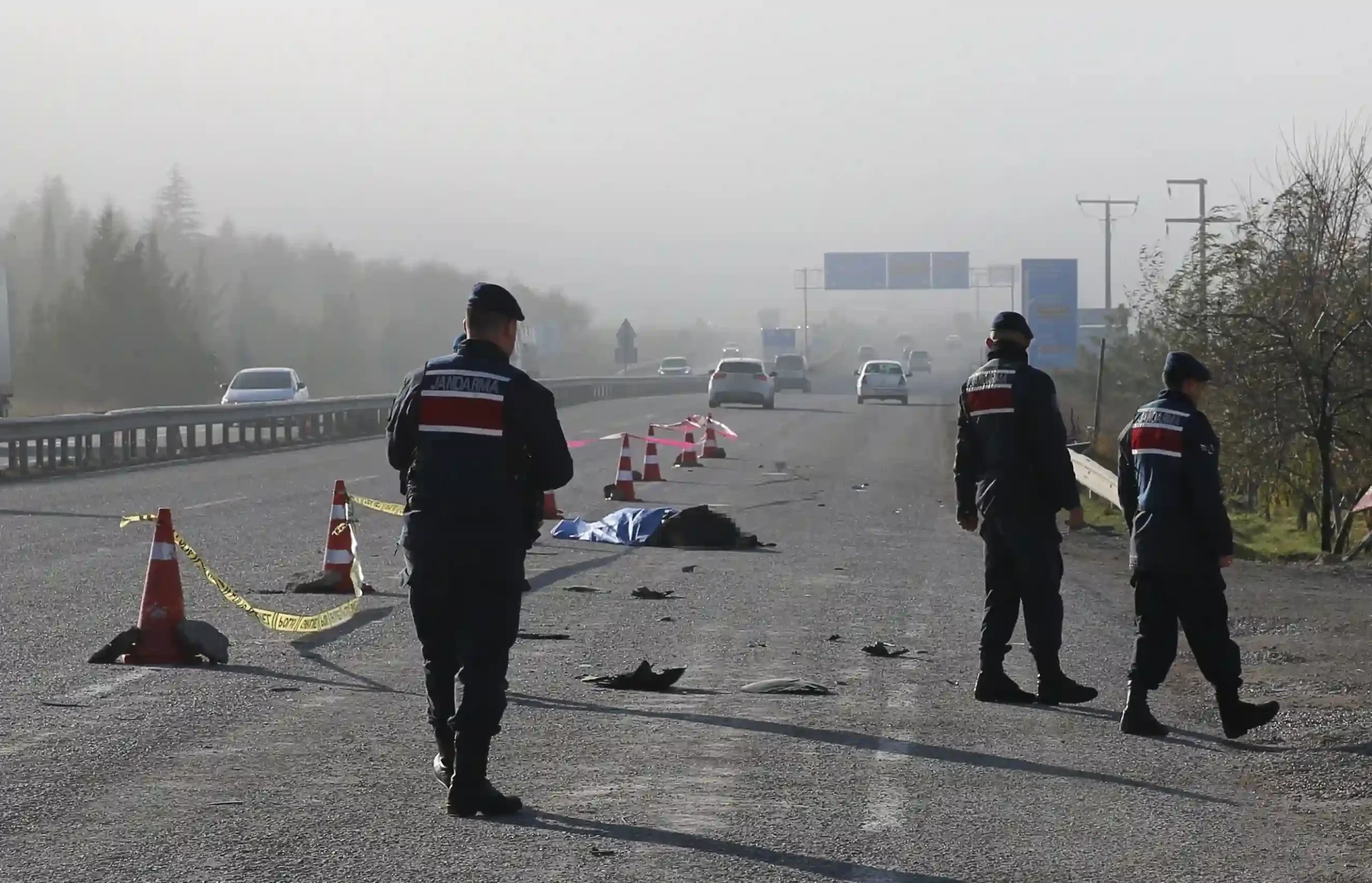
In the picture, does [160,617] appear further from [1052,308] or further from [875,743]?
[1052,308]

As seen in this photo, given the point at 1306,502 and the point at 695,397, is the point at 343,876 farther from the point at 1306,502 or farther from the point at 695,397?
the point at 695,397

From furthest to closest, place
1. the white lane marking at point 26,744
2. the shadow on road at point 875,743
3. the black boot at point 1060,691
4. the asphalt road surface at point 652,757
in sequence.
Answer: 1. the black boot at point 1060,691
2. the white lane marking at point 26,744
3. the shadow on road at point 875,743
4. the asphalt road surface at point 652,757

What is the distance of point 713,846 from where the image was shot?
19.3 feet

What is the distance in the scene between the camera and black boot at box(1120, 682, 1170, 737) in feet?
26.6

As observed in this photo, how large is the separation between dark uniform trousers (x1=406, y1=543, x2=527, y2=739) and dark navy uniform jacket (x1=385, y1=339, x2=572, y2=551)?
6 cm

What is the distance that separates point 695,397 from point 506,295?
214 feet

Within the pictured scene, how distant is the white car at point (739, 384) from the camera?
5562 cm

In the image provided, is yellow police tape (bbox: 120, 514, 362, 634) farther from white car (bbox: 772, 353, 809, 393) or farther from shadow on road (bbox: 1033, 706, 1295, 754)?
white car (bbox: 772, 353, 809, 393)

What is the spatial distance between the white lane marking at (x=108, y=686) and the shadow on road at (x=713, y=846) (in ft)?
10.6

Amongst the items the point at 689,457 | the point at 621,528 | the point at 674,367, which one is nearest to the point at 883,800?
the point at 621,528

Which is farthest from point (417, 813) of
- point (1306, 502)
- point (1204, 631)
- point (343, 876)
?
point (1306, 502)

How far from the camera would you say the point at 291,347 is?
364ft

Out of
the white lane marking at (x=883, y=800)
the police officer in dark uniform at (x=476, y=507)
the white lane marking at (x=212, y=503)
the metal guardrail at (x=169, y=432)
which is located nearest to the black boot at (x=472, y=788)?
the police officer in dark uniform at (x=476, y=507)

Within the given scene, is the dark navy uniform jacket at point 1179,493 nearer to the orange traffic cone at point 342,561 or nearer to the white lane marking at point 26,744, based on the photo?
the white lane marking at point 26,744
